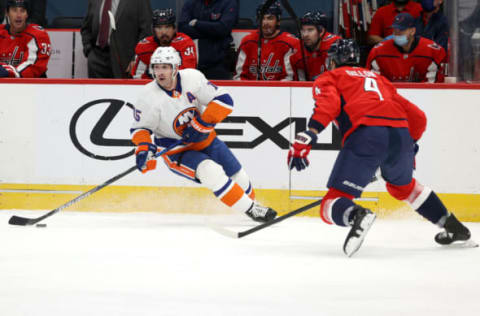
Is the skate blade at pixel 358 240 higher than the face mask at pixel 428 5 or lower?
lower

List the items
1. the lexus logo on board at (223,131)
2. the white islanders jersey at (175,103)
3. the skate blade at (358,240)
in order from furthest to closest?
the lexus logo on board at (223,131) < the white islanders jersey at (175,103) < the skate blade at (358,240)

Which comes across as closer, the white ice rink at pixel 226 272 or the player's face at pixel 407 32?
the white ice rink at pixel 226 272

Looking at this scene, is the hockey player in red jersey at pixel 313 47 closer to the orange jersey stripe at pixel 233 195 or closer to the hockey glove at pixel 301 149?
the orange jersey stripe at pixel 233 195

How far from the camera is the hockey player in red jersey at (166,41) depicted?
5.34 m

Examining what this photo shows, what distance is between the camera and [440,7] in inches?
214

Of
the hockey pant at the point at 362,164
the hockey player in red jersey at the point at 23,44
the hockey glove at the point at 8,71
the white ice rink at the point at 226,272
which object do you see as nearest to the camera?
the white ice rink at the point at 226,272

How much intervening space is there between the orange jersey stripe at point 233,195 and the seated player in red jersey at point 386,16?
1883mm

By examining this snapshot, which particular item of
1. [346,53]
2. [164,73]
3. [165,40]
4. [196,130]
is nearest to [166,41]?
[165,40]

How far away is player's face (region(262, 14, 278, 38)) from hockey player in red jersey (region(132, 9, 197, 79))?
0.52 metres

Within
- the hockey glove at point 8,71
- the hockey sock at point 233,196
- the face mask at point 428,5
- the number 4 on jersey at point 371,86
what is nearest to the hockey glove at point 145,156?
the hockey sock at point 233,196

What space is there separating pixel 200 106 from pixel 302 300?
218 cm

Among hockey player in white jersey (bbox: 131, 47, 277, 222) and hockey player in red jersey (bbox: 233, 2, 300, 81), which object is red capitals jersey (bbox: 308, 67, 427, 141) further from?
hockey player in red jersey (bbox: 233, 2, 300, 81)

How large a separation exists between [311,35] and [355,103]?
1.93 meters

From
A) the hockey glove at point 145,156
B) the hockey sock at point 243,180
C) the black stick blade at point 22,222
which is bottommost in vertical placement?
the black stick blade at point 22,222
